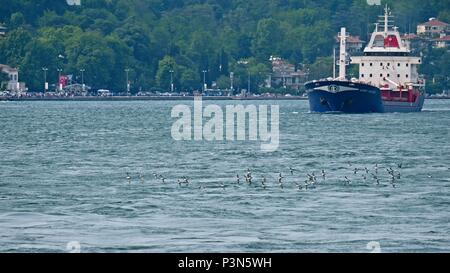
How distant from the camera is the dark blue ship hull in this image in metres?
148

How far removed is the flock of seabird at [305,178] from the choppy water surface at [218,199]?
0.18 m

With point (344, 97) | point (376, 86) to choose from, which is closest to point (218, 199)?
point (344, 97)

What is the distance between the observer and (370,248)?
35.8m

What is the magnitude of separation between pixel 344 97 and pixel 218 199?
102 m

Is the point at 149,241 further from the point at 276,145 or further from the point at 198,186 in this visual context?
the point at 276,145

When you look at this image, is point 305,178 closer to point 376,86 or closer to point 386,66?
point 376,86

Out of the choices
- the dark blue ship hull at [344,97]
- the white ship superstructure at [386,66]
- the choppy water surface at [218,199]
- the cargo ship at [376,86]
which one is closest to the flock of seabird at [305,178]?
the choppy water surface at [218,199]

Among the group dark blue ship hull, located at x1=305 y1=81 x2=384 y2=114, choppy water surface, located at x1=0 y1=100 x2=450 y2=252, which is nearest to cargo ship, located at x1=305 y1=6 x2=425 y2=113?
dark blue ship hull, located at x1=305 y1=81 x2=384 y2=114

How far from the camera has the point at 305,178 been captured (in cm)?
5741

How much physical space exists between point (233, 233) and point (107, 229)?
123 inches

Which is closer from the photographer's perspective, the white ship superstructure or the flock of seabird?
the flock of seabird

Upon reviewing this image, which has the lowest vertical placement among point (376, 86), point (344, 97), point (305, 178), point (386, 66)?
point (344, 97)

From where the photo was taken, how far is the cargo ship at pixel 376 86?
149m

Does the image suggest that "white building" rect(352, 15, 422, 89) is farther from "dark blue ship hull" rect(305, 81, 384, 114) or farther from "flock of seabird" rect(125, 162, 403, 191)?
"flock of seabird" rect(125, 162, 403, 191)
